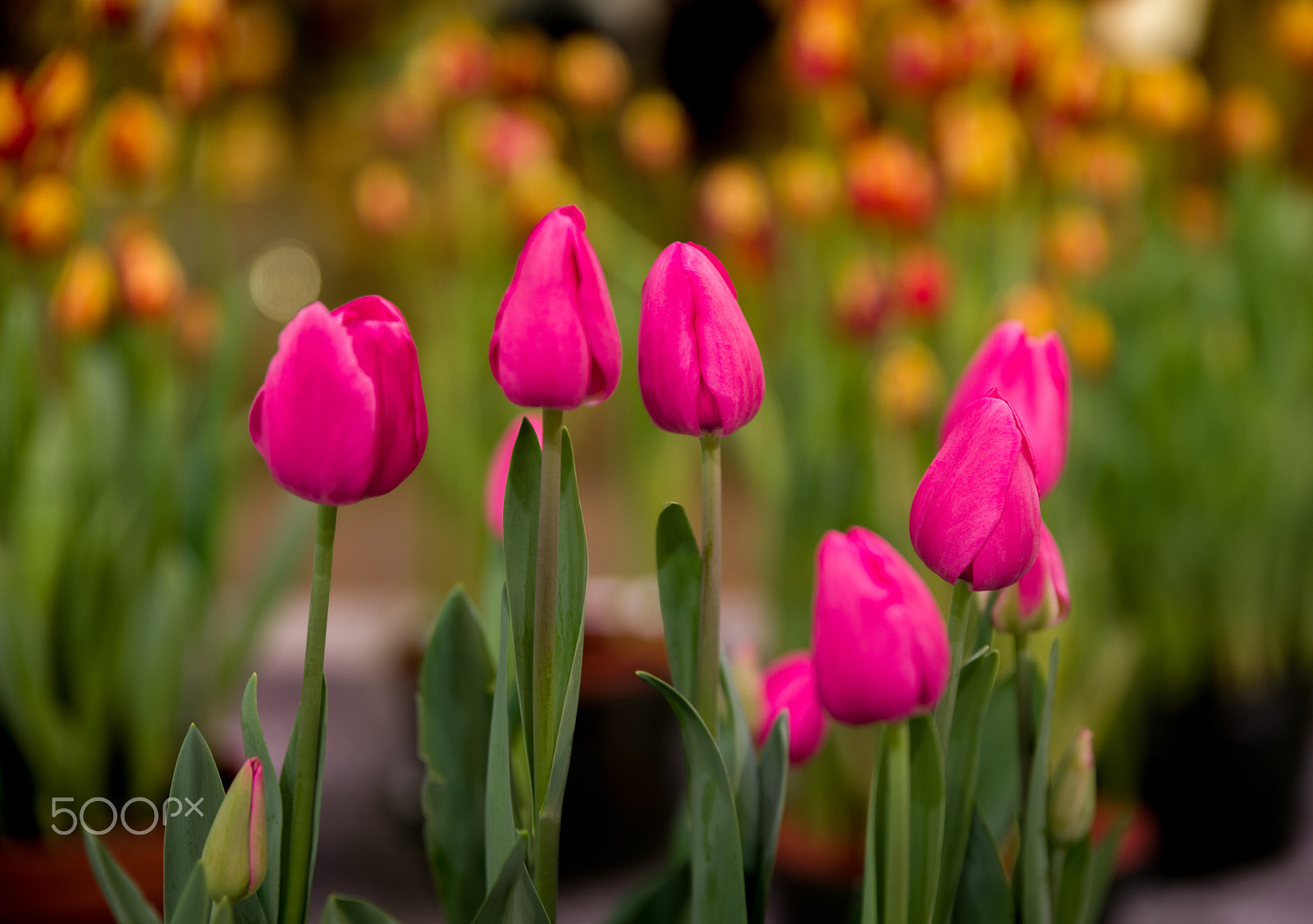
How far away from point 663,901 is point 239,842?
11cm

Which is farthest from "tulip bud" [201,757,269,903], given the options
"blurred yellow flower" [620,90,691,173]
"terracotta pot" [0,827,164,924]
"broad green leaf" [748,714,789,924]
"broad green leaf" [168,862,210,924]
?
"blurred yellow flower" [620,90,691,173]

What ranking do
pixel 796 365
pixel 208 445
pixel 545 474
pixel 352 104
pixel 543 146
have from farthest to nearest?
pixel 352 104 → pixel 543 146 → pixel 796 365 → pixel 208 445 → pixel 545 474

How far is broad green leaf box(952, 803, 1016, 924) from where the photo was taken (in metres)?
0.27

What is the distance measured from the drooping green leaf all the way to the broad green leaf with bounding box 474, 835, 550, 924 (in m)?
0.08

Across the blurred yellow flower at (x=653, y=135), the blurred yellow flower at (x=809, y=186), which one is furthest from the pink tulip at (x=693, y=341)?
the blurred yellow flower at (x=653, y=135)

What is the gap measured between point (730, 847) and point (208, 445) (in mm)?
521

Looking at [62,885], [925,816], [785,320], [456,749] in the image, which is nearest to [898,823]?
[925,816]

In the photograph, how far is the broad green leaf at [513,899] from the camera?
23 cm

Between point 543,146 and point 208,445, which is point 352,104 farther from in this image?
point 208,445

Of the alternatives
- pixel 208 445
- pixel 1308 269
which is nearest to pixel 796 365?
pixel 208 445

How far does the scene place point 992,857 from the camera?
0.27 m

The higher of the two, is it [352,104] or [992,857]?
[352,104]

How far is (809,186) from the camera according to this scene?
2.54 feet

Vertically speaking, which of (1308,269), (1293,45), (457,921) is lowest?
(457,921)
